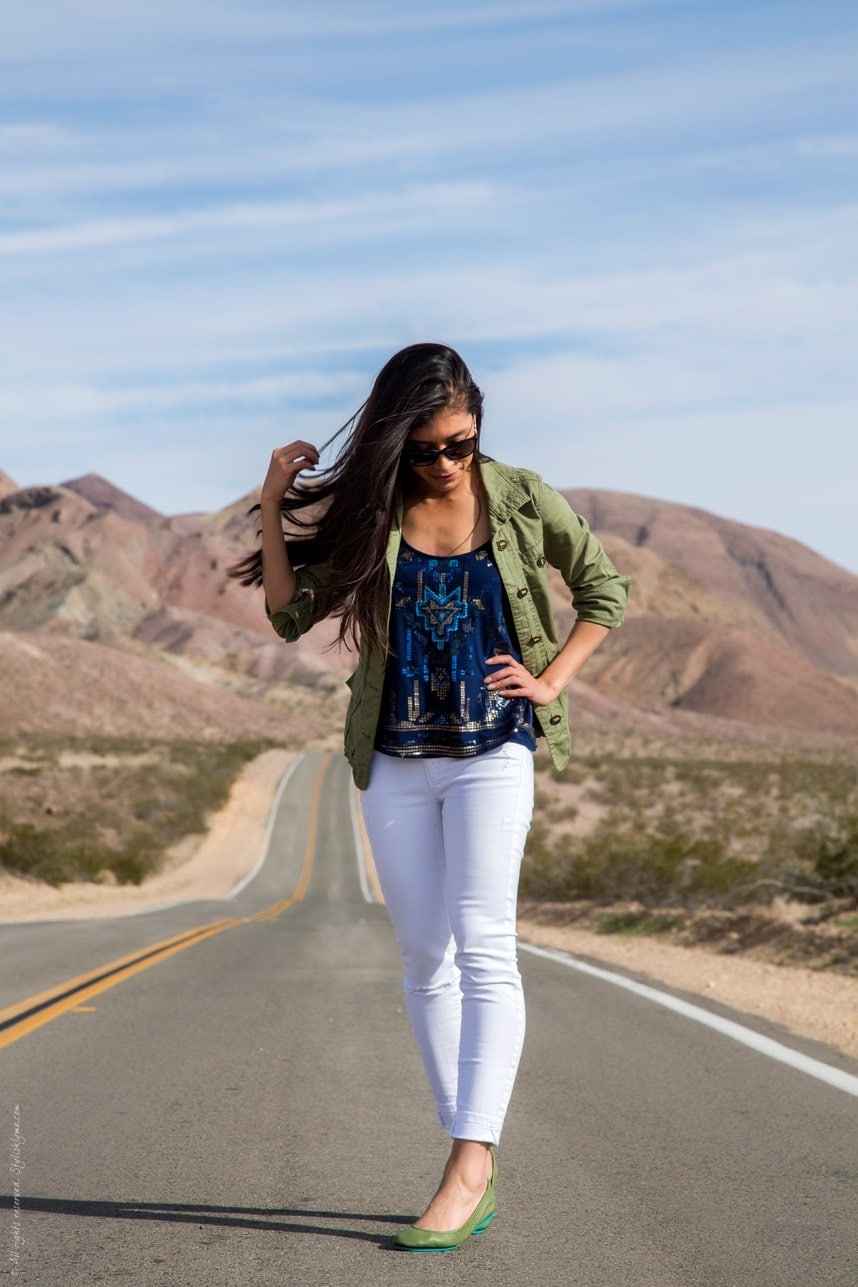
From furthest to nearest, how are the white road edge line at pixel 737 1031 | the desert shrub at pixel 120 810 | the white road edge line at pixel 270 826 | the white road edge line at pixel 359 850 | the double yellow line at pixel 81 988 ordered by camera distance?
the white road edge line at pixel 270 826, the white road edge line at pixel 359 850, the desert shrub at pixel 120 810, the double yellow line at pixel 81 988, the white road edge line at pixel 737 1031

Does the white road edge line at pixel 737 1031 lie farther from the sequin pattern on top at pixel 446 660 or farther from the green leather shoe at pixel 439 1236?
the sequin pattern on top at pixel 446 660

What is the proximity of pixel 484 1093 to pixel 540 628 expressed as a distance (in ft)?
4.15

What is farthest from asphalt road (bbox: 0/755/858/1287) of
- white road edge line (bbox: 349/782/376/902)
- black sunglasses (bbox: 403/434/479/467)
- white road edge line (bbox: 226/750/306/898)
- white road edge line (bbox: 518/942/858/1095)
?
white road edge line (bbox: 226/750/306/898)

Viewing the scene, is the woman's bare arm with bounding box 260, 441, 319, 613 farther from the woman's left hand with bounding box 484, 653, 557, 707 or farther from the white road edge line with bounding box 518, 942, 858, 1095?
the white road edge line with bounding box 518, 942, 858, 1095

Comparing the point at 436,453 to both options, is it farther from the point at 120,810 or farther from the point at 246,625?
the point at 246,625

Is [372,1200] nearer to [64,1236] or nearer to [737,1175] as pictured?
[64,1236]

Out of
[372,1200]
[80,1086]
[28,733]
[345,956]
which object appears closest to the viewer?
[372,1200]

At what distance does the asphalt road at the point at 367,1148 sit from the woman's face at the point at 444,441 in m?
2.10

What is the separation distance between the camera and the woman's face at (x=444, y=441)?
12.8 feet

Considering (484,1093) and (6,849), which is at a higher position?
(484,1093)

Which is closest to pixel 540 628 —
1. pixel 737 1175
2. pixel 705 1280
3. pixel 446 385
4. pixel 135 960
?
pixel 446 385

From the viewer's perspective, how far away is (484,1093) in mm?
3693

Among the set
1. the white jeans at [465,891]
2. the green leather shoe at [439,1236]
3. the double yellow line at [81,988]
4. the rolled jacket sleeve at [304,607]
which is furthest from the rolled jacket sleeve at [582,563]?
the double yellow line at [81,988]

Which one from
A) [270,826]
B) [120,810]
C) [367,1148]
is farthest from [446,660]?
[270,826]
